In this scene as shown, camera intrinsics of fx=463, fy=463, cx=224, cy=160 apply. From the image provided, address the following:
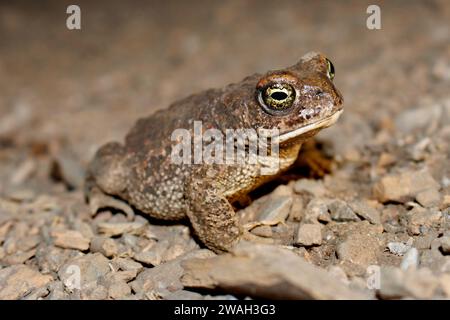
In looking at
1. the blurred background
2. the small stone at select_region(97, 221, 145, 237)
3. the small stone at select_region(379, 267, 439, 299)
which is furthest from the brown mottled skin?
the blurred background

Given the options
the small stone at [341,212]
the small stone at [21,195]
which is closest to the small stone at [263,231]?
the small stone at [341,212]

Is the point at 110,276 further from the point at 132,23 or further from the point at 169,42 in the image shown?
the point at 132,23

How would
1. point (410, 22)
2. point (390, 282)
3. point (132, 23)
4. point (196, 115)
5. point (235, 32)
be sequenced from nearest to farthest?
point (390, 282) → point (196, 115) → point (410, 22) → point (235, 32) → point (132, 23)

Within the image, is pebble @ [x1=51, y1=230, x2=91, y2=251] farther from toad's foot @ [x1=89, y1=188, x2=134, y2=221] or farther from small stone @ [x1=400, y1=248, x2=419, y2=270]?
small stone @ [x1=400, y1=248, x2=419, y2=270]

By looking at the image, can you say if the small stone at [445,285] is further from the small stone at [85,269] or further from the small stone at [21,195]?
the small stone at [21,195]

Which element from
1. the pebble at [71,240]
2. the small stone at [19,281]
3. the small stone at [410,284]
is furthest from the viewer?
the pebble at [71,240]

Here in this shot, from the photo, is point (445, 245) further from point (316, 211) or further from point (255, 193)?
point (255, 193)
